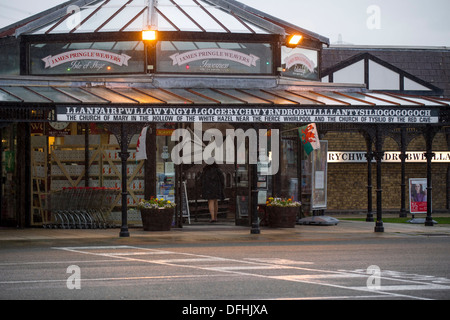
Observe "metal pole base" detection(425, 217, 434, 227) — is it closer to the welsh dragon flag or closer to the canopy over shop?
the canopy over shop

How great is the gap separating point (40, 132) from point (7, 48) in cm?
275

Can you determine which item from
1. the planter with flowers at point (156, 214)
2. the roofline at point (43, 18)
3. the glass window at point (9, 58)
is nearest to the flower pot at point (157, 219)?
the planter with flowers at point (156, 214)

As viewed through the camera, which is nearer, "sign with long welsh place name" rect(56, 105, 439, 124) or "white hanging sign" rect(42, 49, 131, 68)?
"sign with long welsh place name" rect(56, 105, 439, 124)

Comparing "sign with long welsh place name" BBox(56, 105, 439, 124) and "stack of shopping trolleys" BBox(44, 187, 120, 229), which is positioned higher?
"sign with long welsh place name" BBox(56, 105, 439, 124)

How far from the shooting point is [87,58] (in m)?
22.6

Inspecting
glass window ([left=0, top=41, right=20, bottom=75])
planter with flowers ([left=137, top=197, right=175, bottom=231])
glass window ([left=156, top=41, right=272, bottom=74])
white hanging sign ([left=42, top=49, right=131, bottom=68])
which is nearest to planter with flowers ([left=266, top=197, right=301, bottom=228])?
planter with flowers ([left=137, top=197, right=175, bottom=231])

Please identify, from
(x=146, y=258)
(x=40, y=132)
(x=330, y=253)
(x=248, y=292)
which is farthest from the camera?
(x=40, y=132)

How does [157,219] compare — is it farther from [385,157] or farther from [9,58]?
[385,157]

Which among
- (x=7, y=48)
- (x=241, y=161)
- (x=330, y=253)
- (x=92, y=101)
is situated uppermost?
(x=7, y=48)

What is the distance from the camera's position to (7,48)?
75.9 ft

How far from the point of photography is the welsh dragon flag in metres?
23.1

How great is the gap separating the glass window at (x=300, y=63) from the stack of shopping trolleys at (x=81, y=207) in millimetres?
6290
